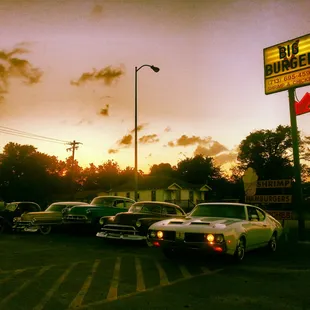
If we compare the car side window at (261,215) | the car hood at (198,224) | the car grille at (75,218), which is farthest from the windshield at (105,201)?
the car hood at (198,224)

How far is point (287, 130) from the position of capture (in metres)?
78.4

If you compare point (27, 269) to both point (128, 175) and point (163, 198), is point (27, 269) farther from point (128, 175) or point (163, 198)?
point (128, 175)

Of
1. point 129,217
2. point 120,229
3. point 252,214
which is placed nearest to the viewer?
point 252,214

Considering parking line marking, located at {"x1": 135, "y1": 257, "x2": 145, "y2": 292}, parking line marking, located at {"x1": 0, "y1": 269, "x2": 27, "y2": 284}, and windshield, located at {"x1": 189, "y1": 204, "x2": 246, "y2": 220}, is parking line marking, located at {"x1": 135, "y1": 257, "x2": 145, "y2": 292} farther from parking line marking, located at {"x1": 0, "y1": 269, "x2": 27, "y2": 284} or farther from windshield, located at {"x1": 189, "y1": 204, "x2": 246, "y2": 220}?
parking line marking, located at {"x1": 0, "y1": 269, "x2": 27, "y2": 284}

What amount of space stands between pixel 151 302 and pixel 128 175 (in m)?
91.7

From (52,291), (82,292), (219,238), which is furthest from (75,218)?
(82,292)

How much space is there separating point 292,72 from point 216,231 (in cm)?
991

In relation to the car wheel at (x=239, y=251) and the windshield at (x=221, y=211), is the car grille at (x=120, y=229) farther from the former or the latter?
the car wheel at (x=239, y=251)

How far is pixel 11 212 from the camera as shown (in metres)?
18.1

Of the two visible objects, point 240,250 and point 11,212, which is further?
point 11,212

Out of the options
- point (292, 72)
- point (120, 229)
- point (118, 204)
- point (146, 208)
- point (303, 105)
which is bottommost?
point (120, 229)

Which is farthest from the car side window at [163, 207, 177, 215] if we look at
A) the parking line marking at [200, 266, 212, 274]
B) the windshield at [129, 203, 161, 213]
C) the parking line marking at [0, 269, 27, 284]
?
the parking line marking at [0, 269, 27, 284]

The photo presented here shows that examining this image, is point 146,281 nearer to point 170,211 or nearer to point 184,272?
point 184,272

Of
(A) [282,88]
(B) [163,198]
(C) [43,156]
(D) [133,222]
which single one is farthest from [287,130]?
(D) [133,222]
